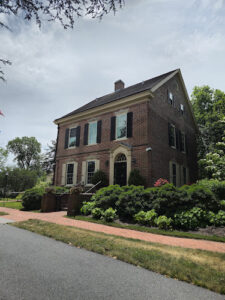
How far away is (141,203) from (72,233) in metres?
3.14

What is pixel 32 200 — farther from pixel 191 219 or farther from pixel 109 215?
pixel 191 219

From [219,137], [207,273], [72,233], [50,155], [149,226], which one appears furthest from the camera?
[50,155]

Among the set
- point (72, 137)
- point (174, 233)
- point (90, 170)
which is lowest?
point (174, 233)

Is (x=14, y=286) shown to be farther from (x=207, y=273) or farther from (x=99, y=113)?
(x=99, y=113)

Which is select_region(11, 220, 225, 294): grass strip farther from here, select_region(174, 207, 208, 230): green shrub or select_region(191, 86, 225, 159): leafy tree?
select_region(191, 86, 225, 159): leafy tree

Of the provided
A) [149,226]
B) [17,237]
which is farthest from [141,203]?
[17,237]

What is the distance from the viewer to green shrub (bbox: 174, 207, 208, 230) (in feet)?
19.1

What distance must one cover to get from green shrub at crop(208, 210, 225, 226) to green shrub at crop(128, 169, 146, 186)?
5.02 m

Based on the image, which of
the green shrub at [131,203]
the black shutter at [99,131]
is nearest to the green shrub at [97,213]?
the green shrub at [131,203]

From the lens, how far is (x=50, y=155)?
98.3 feet

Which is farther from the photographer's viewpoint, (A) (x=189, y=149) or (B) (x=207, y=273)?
(A) (x=189, y=149)

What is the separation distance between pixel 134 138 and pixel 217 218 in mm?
7337

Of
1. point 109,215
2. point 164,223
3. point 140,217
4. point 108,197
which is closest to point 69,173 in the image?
point 108,197

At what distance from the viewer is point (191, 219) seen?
5.85 metres
